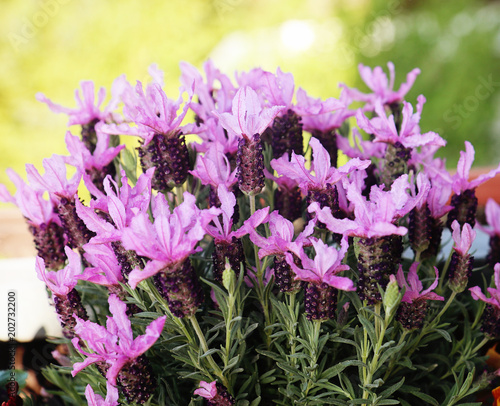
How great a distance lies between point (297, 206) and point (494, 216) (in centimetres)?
36

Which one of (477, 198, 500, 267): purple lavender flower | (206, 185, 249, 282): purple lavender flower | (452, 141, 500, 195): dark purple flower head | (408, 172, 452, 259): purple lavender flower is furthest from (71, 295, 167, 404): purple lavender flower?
(477, 198, 500, 267): purple lavender flower

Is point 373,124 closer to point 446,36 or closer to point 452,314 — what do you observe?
point 452,314

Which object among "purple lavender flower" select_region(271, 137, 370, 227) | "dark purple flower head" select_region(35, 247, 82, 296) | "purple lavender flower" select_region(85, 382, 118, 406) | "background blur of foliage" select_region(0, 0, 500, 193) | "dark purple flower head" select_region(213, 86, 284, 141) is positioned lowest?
"purple lavender flower" select_region(85, 382, 118, 406)

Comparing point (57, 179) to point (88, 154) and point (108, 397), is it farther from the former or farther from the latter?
point (108, 397)

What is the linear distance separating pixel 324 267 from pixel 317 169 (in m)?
0.13

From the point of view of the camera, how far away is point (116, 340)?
0.60m

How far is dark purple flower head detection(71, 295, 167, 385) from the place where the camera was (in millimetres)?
577

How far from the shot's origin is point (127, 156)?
0.81 meters

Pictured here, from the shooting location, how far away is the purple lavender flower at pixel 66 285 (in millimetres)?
668

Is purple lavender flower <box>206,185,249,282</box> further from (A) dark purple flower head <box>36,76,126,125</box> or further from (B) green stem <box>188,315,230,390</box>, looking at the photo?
(A) dark purple flower head <box>36,76,126,125</box>

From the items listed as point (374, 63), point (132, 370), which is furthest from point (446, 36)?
point (132, 370)

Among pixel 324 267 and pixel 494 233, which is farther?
pixel 494 233

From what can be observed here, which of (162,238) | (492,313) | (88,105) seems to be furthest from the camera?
(88,105)

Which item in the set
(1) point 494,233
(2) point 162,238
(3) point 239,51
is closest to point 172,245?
(2) point 162,238
